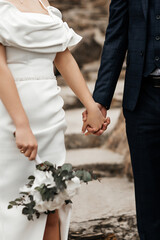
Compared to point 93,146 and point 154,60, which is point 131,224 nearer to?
point 154,60

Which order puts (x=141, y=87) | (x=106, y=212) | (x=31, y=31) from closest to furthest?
(x=31, y=31) < (x=141, y=87) < (x=106, y=212)

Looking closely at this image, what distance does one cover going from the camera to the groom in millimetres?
2324

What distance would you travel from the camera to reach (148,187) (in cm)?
253

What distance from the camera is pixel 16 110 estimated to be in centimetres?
189

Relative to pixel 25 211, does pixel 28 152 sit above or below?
above

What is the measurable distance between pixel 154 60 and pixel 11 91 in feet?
2.63

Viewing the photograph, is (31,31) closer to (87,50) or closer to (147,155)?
(147,155)

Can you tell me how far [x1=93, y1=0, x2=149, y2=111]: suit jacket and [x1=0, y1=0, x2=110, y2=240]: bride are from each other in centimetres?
43

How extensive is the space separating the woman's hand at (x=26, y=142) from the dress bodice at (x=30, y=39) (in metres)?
0.25

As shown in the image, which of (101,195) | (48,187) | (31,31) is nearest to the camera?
(48,187)

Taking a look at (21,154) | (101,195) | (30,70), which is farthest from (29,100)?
(101,195)

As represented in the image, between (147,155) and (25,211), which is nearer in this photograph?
(25,211)

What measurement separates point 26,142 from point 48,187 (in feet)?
0.68

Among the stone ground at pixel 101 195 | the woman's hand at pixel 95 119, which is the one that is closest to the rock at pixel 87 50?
the stone ground at pixel 101 195
